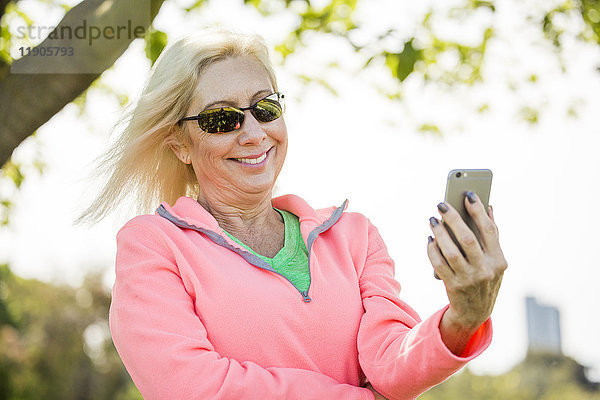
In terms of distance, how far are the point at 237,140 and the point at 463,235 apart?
109 centimetres

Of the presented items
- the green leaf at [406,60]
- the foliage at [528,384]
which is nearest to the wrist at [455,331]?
the green leaf at [406,60]

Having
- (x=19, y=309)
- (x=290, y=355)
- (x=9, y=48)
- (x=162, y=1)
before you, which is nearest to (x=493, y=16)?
(x=162, y=1)

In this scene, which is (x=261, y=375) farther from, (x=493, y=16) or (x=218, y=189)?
(x=493, y=16)

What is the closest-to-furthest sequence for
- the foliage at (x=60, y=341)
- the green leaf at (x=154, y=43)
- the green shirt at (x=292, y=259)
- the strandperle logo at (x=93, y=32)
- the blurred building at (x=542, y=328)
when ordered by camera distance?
the green shirt at (x=292, y=259), the strandperle logo at (x=93, y=32), the green leaf at (x=154, y=43), the foliage at (x=60, y=341), the blurred building at (x=542, y=328)

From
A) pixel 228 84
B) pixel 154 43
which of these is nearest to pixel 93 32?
pixel 154 43

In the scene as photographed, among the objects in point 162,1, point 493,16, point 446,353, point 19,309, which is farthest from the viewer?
point 19,309

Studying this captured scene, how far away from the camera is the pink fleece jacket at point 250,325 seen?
6.86ft

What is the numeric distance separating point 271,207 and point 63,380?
24702 millimetres

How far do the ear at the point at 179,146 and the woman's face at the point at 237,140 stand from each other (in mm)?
80

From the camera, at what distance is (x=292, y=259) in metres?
2.59

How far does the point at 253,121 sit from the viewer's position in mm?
2623

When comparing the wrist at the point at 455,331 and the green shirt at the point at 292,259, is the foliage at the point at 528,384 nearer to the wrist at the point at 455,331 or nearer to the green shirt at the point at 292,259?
the green shirt at the point at 292,259

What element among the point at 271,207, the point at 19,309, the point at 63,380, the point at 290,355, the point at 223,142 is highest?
the point at 223,142

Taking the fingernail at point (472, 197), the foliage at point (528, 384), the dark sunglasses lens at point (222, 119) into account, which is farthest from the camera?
the foliage at point (528, 384)
